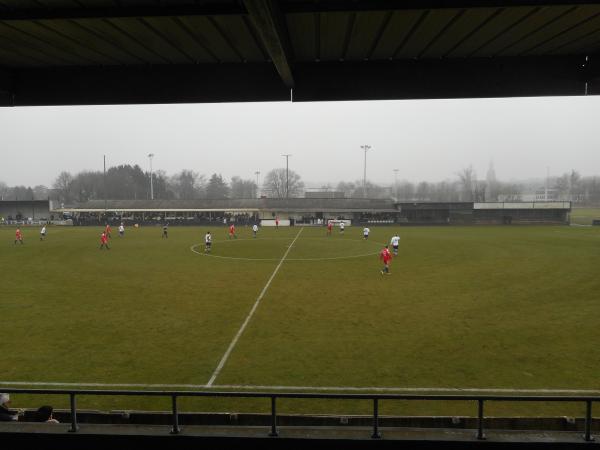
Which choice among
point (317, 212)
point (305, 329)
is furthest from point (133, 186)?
point (305, 329)

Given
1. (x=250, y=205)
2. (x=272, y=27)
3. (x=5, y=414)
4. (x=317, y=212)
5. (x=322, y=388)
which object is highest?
(x=272, y=27)

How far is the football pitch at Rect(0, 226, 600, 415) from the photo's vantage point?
29.1 feet

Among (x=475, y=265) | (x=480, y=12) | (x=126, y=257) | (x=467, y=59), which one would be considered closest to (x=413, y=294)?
(x=475, y=265)

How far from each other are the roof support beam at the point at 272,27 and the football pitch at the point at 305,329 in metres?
6.67

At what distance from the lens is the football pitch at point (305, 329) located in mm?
8875

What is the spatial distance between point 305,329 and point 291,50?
31.7ft

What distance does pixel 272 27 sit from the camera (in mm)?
3402

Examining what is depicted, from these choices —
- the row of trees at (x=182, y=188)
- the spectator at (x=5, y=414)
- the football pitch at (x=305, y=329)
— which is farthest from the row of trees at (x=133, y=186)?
the spectator at (x=5, y=414)

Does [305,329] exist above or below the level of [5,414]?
below

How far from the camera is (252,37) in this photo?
169 inches

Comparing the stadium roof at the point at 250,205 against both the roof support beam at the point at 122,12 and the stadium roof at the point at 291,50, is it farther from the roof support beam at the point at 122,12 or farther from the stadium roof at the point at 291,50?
the roof support beam at the point at 122,12

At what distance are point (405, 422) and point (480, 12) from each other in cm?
632

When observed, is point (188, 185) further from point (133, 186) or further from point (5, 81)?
point (5, 81)

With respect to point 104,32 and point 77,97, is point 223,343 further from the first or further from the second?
point 104,32
